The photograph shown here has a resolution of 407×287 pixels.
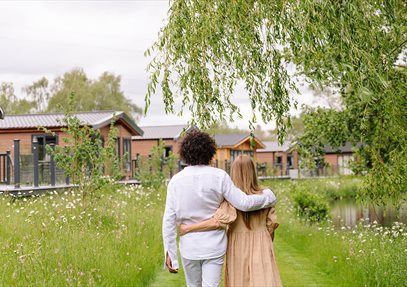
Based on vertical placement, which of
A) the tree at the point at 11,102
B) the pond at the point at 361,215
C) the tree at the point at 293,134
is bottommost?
the pond at the point at 361,215

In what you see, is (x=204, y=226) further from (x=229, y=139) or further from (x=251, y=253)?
(x=229, y=139)

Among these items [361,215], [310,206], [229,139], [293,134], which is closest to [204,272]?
[310,206]

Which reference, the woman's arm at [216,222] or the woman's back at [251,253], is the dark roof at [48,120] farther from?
the woman's arm at [216,222]

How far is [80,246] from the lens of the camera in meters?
8.80

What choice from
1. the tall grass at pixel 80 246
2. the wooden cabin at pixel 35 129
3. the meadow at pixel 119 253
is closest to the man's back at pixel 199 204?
the tall grass at pixel 80 246

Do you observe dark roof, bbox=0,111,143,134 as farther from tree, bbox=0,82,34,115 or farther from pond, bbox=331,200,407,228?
tree, bbox=0,82,34,115

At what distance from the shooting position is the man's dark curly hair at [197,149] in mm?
5406

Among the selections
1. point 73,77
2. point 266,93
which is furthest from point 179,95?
point 73,77

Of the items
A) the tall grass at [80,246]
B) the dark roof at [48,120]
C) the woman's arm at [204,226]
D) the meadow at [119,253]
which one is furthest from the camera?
the dark roof at [48,120]

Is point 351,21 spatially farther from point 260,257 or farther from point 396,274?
point 396,274

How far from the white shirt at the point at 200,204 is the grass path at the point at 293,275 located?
417 cm

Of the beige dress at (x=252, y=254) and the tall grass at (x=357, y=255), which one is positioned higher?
the beige dress at (x=252, y=254)

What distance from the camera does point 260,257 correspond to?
5469mm

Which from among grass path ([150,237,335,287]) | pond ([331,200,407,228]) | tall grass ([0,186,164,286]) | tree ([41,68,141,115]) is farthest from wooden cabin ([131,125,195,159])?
grass path ([150,237,335,287])
